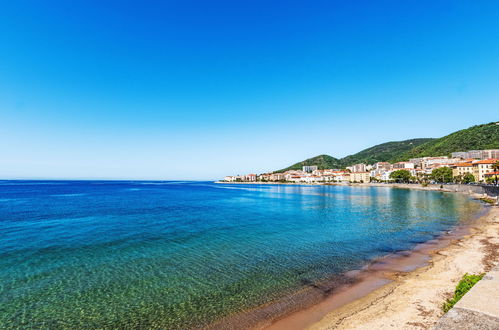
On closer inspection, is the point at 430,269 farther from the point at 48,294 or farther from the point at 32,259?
the point at 32,259

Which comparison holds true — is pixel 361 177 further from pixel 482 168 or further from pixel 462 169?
pixel 482 168

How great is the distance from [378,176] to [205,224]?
160 meters

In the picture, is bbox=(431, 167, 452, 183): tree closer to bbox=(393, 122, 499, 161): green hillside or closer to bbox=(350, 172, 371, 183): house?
bbox=(350, 172, 371, 183): house

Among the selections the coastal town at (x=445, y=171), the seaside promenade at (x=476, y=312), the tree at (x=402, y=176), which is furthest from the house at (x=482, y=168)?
the seaside promenade at (x=476, y=312)

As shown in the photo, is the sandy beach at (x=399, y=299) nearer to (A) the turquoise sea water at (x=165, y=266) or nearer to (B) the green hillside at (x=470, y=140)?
(A) the turquoise sea water at (x=165, y=266)

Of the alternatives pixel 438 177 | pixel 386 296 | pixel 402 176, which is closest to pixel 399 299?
pixel 386 296

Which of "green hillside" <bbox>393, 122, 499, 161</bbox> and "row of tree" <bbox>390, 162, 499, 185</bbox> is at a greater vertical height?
"green hillside" <bbox>393, 122, 499, 161</bbox>

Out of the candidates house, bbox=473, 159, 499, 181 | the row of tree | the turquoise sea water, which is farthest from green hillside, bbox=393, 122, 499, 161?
the turquoise sea water

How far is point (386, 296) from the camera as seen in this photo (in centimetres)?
980

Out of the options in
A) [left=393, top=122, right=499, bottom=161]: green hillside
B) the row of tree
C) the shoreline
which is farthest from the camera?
[left=393, top=122, right=499, bottom=161]: green hillside

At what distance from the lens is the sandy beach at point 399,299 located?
7969mm

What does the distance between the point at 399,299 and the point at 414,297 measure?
57cm

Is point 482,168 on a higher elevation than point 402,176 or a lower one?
higher

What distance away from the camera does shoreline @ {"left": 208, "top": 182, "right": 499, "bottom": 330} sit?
8.11m
